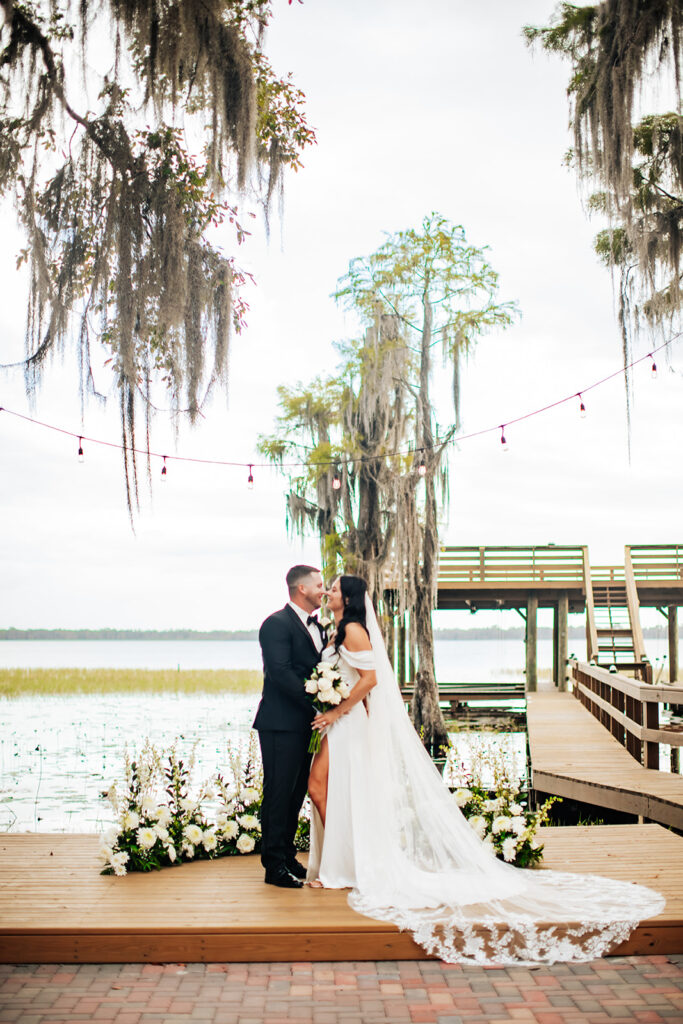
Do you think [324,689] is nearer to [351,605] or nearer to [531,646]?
[351,605]

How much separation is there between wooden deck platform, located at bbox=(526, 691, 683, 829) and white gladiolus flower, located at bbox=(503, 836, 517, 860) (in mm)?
2176

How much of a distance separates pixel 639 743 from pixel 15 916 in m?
6.75

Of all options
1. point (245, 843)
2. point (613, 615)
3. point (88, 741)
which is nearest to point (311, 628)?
point (245, 843)

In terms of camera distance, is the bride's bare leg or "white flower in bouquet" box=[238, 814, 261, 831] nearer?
the bride's bare leg

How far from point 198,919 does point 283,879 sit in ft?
2.24

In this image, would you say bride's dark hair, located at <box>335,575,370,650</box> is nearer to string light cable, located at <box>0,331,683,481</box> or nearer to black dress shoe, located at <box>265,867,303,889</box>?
black dress shoe, located at <box>265,867,303,889</box>

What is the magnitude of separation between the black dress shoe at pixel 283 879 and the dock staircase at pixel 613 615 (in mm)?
9103

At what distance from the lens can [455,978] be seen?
12.1ft

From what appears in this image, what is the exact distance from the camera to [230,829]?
5.30 m

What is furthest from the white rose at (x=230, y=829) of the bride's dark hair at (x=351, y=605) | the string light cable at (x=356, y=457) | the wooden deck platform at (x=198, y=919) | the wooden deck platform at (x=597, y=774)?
the wooden deck platform at (x=597, y=774)

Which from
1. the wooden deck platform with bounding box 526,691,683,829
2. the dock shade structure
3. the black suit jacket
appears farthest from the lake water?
the dock shade structure

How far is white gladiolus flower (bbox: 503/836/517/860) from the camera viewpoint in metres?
4.85

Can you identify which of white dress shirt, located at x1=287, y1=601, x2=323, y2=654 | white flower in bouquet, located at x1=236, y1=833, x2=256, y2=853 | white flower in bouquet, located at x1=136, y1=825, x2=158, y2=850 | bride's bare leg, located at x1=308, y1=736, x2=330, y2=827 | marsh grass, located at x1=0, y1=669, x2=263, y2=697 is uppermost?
white dress shirt, located at x1=287, y1=601, x2=323, y2=654

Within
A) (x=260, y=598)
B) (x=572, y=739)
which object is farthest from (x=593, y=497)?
(x=572, y=739)
